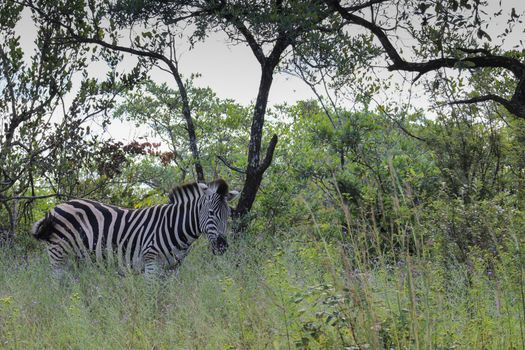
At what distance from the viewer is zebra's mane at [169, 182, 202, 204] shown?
9.12m

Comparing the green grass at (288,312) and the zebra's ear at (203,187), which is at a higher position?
the zebra's ear at (203,187)

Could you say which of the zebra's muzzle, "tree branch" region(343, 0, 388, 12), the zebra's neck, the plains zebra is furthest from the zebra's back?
"tree branch" region(343, 0, 388, 12)

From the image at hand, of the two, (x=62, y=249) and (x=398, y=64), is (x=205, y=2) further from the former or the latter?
(x=62, y=249)

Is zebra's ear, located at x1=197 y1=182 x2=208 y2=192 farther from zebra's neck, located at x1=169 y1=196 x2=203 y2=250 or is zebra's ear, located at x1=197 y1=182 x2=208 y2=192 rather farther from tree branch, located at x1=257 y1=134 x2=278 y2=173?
tree branch, located at x1=257 y1=134 x2=278 y2=173

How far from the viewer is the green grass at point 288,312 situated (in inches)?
171

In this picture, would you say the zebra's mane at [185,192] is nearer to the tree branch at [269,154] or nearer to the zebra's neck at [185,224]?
the zebra's neck at [185,224]

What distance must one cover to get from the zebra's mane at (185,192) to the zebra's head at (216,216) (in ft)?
1.09

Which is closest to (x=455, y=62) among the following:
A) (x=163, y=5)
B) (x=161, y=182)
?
(x=163, y=5)

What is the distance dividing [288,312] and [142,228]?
4690 millimetres

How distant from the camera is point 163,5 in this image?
12.2 meters

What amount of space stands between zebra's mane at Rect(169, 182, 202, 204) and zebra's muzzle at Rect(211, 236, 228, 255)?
2.31 ft

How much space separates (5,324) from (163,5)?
725 centimetres

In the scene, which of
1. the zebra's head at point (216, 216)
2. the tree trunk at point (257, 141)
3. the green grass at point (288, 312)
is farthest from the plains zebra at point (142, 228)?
the tree trunk at point (257, 141)

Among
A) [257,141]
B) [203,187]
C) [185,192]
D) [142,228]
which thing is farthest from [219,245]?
[257,141]
